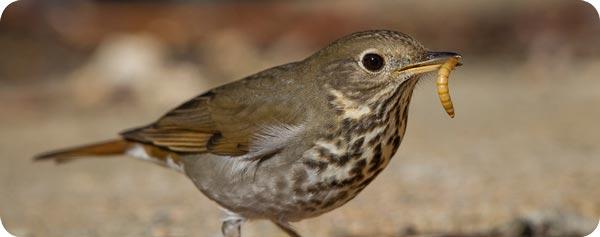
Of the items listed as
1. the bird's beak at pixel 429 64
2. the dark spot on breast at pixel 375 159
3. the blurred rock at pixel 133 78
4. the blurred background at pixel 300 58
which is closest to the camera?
the bird's beak at pixel 429 64

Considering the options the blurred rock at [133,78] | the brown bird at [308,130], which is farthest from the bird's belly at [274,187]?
the blurred rock at [133,78]

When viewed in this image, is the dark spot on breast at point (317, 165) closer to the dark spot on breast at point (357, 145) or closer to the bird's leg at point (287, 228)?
the dark spot on breast at point (357, 145)

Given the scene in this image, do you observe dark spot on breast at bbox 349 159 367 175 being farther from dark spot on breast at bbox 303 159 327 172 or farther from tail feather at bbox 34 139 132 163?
tail feather at bbox 34 139 132 163

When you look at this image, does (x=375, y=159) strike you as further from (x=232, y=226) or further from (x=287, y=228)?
(x=232, y=226)

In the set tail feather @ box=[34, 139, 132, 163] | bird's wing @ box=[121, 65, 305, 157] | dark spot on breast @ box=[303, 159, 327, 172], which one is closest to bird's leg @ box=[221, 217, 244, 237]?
bird's wing @ box=[121, 65, 305, 157]

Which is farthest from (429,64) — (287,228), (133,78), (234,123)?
(133,78)

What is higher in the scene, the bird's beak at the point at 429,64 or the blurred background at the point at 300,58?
the bird's beak at the point at 429,64
